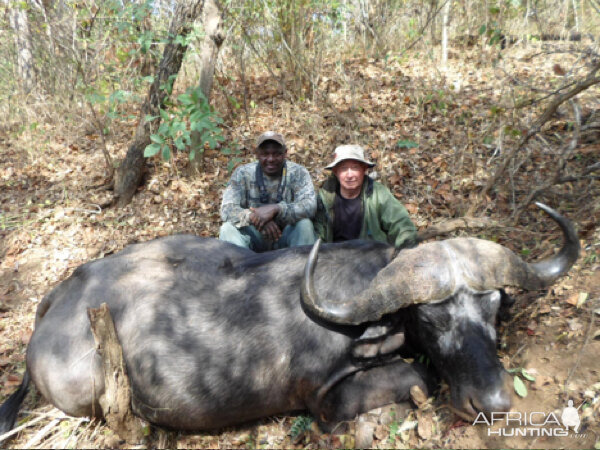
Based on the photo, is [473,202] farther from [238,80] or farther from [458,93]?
[238,80]

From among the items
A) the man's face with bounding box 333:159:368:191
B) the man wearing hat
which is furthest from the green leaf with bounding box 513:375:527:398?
the man's face with bounding box 333:159:368:191

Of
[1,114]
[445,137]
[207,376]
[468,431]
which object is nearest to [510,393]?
[468,431]

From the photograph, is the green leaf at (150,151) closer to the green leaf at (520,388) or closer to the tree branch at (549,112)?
the tree branch at (549,112)

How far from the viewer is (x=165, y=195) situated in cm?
640

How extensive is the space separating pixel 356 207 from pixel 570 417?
2.68 meters

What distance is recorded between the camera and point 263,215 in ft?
14.5

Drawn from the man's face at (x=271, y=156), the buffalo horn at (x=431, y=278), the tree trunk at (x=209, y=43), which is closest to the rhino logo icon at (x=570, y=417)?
the buffalo horn at (x=431, y=278)

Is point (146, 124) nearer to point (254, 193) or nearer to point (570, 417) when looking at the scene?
point (254, 193)

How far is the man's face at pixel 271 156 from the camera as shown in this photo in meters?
4.80

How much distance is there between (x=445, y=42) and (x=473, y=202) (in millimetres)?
4528

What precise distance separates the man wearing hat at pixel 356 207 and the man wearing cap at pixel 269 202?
231mm

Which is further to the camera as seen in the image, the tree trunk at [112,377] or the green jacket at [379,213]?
the green jacket at [379,213]

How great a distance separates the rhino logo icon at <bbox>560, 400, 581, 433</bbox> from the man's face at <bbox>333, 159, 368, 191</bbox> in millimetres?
2663

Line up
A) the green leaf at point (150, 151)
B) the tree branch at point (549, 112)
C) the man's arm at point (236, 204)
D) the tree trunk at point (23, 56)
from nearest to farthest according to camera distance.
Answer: the tree branch at point (549, 112) → the man's arm at point (236, 204) → the green leaf at point (150, 151) → the tree trunk at point (23, 56)
